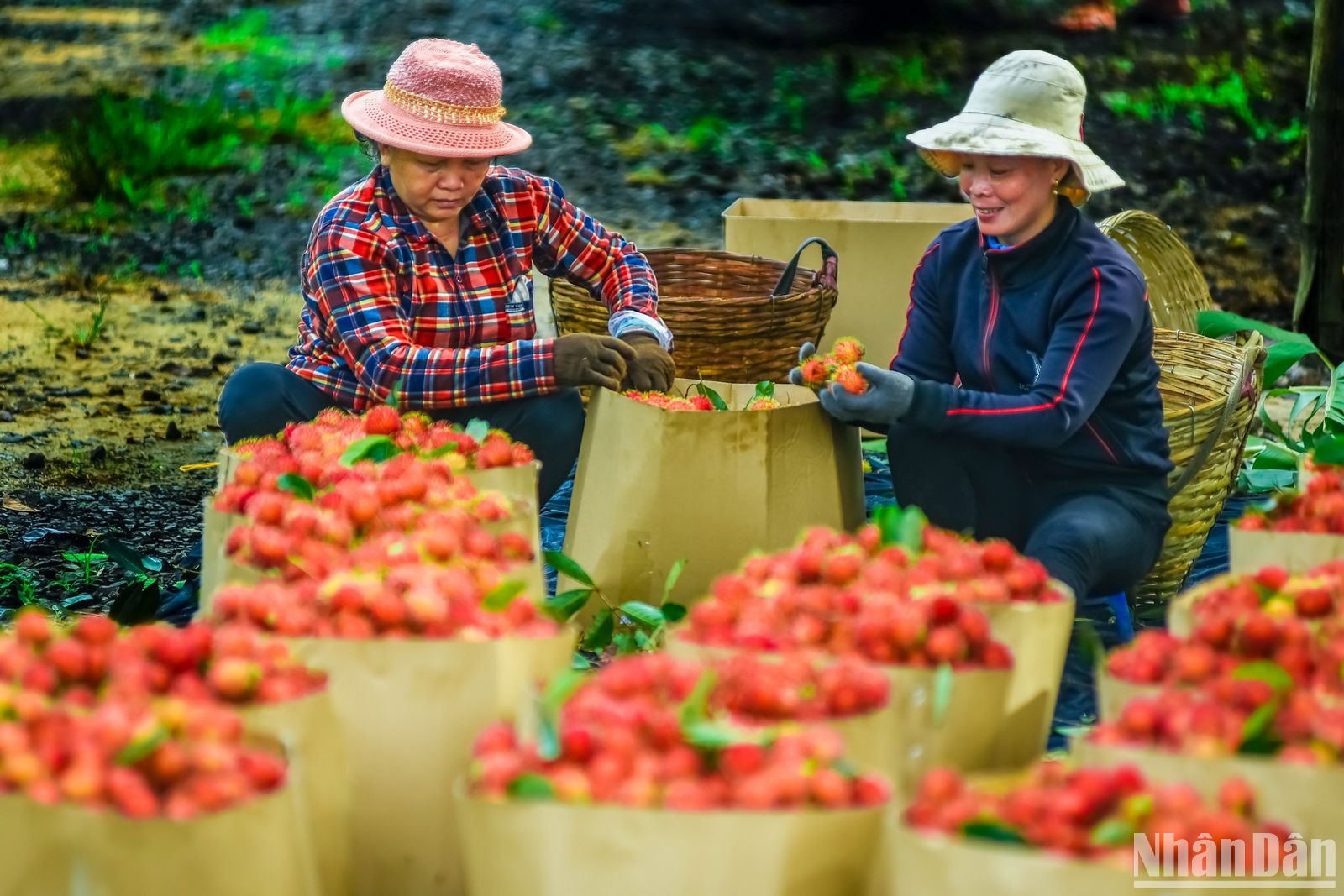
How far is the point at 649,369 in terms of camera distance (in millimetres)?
2830

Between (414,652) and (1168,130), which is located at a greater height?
(414,652)

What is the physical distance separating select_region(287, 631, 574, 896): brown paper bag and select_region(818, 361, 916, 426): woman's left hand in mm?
1016

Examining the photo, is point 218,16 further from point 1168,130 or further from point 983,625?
point 983,625

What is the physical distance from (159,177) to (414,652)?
630 centimetres

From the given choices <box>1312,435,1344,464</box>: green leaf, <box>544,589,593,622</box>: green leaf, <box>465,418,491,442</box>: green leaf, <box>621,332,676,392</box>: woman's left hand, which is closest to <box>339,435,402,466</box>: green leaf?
<box>465,418,491,442</box>: green leaf

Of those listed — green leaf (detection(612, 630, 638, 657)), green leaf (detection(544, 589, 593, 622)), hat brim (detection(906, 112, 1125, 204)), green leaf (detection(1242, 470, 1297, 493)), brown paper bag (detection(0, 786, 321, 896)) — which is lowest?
green leaf (detection(1242, 470, 1297, 493))

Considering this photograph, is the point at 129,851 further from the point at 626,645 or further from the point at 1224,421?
the point at 1224,421

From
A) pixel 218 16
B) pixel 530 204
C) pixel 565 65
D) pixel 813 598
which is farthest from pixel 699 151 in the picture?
pixel 813 598

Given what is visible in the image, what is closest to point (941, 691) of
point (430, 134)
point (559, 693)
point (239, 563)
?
point (559, 693)

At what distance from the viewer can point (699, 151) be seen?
7836 millimetres

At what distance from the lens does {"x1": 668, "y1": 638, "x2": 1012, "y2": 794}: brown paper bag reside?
5.14ft

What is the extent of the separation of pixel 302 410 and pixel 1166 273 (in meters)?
2.18

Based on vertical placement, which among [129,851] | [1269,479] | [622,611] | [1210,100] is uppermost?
[129,851]

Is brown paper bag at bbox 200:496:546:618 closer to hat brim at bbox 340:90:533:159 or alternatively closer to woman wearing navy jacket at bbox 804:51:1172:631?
woman wearing navy jacket at bbox 804:51:1172:631
